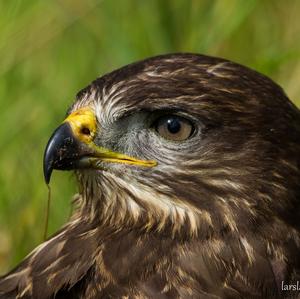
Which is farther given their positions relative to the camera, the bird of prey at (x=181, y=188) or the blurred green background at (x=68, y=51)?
the blurred green background at (x=68, y=51)

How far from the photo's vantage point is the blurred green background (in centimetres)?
636

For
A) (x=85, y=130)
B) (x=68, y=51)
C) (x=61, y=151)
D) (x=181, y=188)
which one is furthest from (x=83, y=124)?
(x=68, y=51)

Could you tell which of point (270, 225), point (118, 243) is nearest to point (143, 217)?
point (118, 243)

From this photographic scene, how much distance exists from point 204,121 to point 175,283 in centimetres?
61

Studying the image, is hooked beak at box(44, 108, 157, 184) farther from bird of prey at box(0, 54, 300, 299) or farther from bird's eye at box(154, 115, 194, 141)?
bird's eye at box(154, 115, 194, 141)

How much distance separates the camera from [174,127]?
5.04 meters

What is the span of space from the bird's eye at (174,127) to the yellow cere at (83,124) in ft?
0.78

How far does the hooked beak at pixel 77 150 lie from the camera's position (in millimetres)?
4961

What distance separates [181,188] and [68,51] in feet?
9.37

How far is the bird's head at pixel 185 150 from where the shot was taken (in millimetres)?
5023

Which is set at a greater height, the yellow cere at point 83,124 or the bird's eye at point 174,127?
the yellow cere at point 83,124

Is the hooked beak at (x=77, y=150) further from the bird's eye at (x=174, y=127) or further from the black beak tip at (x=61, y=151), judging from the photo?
the bird's eye at (x=174, y=127)

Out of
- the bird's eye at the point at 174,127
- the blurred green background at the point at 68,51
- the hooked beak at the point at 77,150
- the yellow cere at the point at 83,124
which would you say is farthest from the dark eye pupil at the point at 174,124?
the blurred green background at the point at 68,51

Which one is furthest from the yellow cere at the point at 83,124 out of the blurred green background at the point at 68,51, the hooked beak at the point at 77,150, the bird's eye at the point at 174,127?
the blurred green background at the point at 68,51
